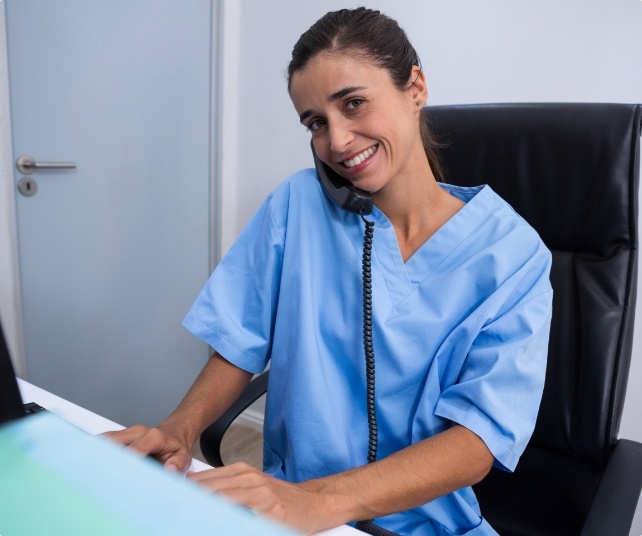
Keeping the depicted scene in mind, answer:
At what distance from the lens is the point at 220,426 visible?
2.72 feet

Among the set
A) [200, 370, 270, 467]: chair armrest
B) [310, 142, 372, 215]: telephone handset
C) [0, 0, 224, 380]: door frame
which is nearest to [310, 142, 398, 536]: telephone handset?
[310, 142, 372, 215]: telephone handset

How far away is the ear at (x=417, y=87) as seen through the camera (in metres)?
0.83

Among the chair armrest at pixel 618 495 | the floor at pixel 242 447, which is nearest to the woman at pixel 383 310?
the chair armrest at pixel 618 495

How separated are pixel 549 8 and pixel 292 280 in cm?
93

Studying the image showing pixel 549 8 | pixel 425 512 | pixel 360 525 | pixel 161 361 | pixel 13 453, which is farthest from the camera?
pixel 161 361

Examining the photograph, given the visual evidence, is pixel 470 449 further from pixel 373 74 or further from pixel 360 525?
pixel 373 74

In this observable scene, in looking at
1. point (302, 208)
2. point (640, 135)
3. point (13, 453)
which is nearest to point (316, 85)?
point (302, 208)

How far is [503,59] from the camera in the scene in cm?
134

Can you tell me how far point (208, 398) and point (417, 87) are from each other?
1.86 ft

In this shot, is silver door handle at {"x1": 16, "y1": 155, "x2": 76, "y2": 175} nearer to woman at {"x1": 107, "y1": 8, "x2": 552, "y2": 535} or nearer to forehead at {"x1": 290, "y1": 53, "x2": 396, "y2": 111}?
woman at {"x1": 107, "y1": 8, "x2": 552, "y2": 535}

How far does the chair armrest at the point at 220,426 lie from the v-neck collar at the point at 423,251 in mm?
268

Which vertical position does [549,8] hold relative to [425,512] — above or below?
above

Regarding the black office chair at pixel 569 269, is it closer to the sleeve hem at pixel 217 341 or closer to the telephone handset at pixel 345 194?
the sleeve hem at pixel 217 341

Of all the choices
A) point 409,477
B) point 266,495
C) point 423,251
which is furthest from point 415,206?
point 266,495
